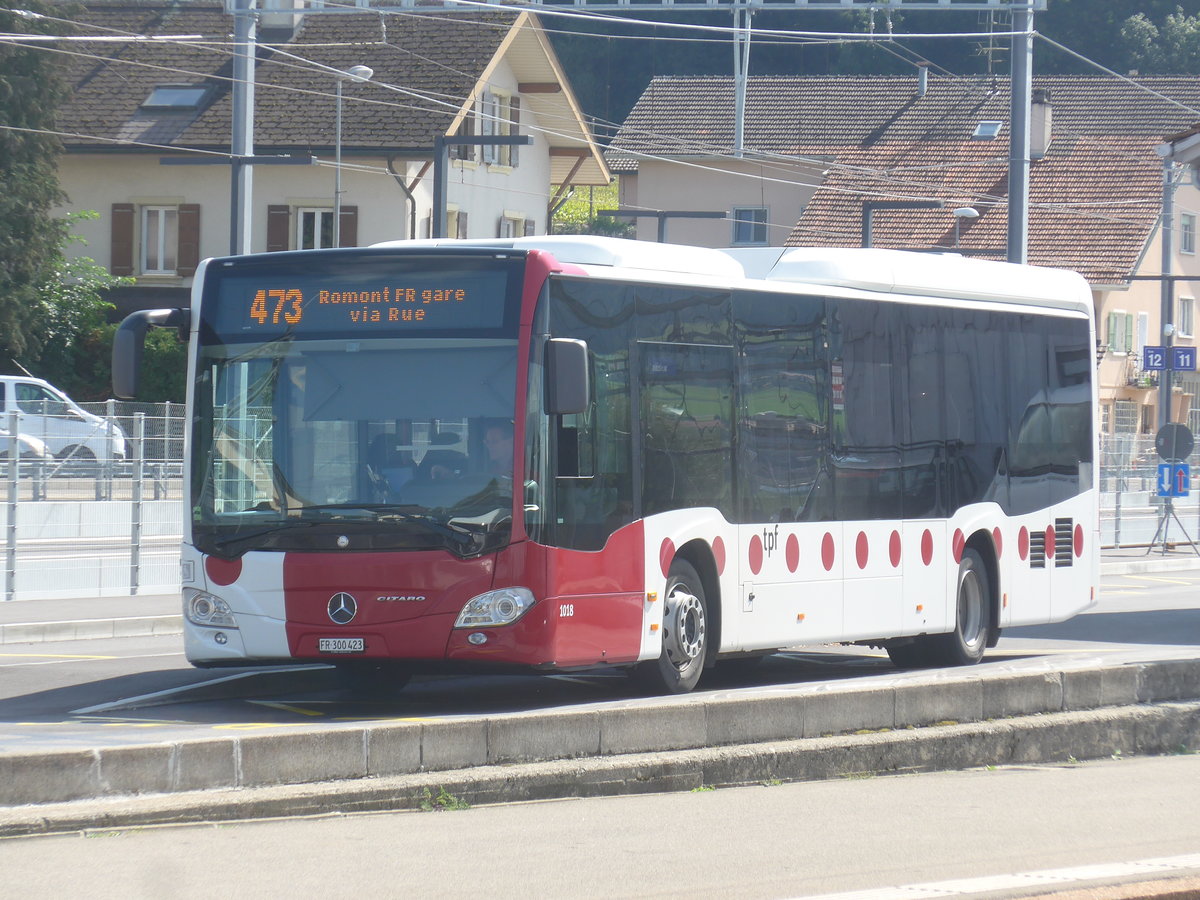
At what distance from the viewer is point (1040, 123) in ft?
216

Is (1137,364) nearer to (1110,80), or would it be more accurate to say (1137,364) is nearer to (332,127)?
(1110,80)

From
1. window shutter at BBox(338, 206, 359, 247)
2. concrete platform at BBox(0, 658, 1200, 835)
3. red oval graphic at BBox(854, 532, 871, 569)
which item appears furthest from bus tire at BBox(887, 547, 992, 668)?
window shutter at BBox(338, 206, 359, 247)

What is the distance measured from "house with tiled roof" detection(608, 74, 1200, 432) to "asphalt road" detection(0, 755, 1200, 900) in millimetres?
50705

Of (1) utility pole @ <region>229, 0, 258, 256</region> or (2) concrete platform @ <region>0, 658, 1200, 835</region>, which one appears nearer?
(2) concrete platform @ <region>0, 658, 1200, 835</region>

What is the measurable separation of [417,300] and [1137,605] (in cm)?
1468

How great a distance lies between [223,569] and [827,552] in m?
4.35

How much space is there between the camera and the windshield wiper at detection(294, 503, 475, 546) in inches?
448

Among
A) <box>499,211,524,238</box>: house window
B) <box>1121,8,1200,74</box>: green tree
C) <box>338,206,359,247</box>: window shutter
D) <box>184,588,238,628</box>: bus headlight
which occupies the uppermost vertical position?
<box>1121,8,1200,74</box>: green tree

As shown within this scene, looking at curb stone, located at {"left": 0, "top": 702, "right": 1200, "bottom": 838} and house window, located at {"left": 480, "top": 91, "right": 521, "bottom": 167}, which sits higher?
house window, located at {"left": 480, "top": 91, "right": 521, "bottom": 167}

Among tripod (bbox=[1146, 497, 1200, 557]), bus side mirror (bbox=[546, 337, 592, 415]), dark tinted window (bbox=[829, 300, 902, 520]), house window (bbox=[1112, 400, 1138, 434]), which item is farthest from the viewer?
house window (bbox=[1112, 400, 1138, 434])

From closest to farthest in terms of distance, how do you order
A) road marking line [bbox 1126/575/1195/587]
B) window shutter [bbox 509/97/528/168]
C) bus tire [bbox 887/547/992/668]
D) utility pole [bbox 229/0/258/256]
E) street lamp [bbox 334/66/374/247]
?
1. bus tire [bbox 887/547/992/668]
2. utility pole [bbox 229/0/258/256]
3. road marking line [bbox 1126/575/1195/587]
4. street lamp [bbox 334/66/374/247]
5. window shutter [bbox 509/97/528/168]

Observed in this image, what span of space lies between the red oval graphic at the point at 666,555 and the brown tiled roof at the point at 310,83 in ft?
124

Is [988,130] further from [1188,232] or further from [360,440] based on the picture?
[360,440]

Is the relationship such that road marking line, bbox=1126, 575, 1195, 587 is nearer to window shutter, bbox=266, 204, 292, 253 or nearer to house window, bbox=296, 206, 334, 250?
house window, bbox=296, 206, 334, 250
